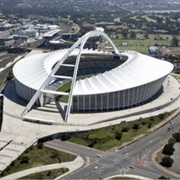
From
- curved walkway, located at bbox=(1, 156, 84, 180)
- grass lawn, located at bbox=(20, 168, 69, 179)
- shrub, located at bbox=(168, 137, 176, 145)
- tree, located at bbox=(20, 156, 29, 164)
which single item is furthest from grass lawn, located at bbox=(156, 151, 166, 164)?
tree, located at bbox=(20, 156, 29, 164)

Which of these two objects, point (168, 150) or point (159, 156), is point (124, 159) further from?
point (168, 150)

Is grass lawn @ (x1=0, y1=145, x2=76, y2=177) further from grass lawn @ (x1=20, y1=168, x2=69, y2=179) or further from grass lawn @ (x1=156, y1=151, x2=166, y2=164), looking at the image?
grass lawn @ (x1=156, y1=151, x2=166, y2=164)

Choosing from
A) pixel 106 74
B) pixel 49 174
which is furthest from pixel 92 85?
pixel 49 174

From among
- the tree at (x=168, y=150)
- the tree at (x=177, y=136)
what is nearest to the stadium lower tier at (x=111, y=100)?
the tree at (x=177, y=136)

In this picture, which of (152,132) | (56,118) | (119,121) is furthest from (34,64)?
(152,132)

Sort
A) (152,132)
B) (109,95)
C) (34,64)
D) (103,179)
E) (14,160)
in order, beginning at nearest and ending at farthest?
1. (103,179)
2. (14,160)
3. (152,132)
4. (109,95)
5. (34,64)

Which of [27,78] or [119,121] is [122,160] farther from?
[27,78]

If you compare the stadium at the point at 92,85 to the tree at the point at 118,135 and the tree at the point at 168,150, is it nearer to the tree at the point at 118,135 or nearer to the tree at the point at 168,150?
the tree at the point at 118,135
